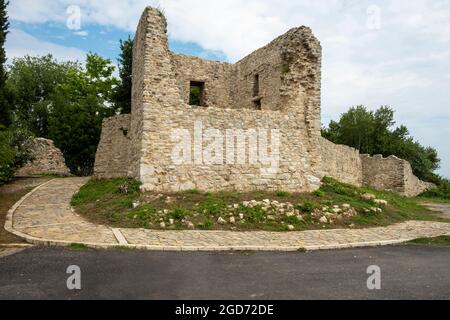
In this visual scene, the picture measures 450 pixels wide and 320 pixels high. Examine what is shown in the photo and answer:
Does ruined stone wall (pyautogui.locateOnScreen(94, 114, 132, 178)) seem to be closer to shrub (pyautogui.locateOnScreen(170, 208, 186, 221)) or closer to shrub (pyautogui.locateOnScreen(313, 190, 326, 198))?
shrub (pyautogui.locateOnScreen(170, 208, 186, 221))

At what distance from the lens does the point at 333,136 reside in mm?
40844

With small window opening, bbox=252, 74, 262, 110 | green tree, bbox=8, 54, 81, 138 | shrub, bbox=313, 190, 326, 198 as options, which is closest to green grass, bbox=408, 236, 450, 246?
shrub, bbox=313, 190, 326, 198

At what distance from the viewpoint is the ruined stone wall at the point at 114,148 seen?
707 inches

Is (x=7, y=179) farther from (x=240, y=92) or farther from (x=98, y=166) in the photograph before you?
(x=240, y=92)

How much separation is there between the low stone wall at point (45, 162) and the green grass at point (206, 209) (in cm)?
1097

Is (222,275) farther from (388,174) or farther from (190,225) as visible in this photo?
(388,174)

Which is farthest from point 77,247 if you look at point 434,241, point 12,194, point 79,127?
point 79,127

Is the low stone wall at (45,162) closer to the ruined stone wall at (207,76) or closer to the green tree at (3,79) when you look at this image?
the green tree at (3,79)

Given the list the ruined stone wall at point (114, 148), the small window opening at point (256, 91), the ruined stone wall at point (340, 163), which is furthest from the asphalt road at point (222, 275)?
the ruined stone wall at point (340, 163)

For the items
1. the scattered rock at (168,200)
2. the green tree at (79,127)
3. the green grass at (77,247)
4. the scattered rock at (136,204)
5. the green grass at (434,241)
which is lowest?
the green grass at (434,241)

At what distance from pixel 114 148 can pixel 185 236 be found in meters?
10.0

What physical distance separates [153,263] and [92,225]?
174 inches

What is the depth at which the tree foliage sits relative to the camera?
37.0 metres
